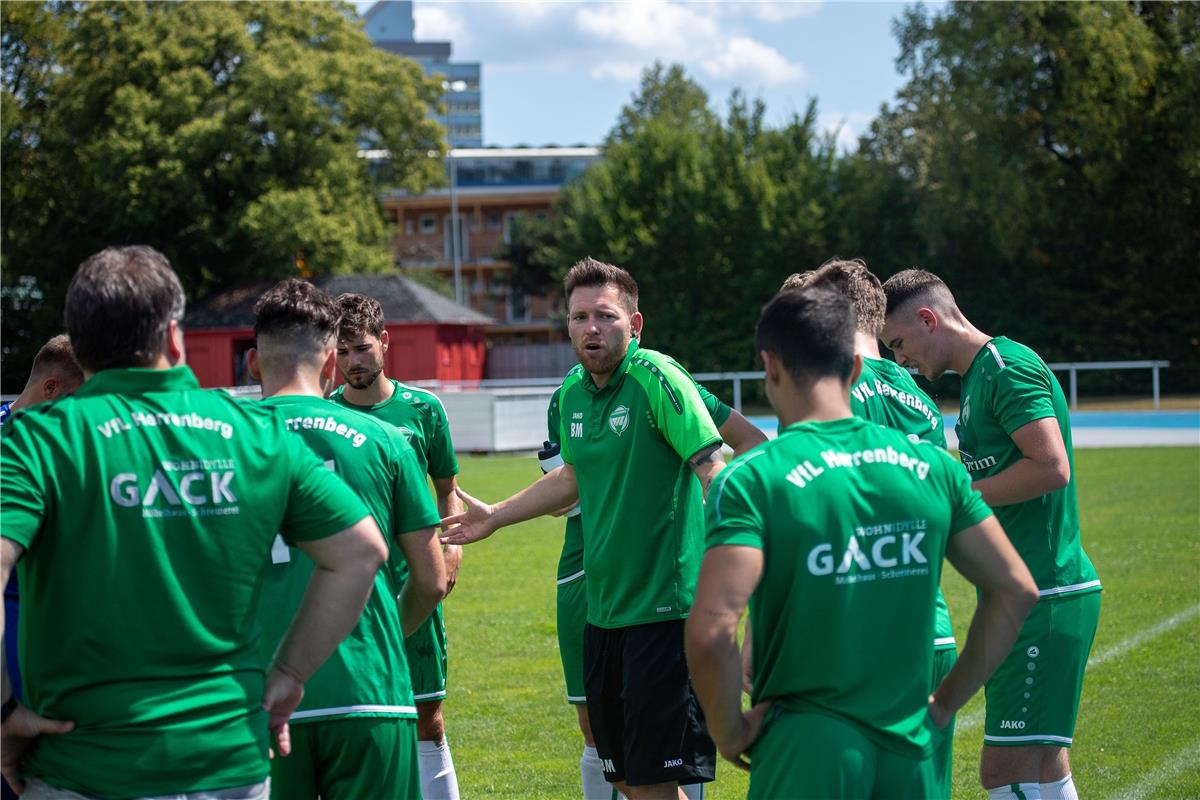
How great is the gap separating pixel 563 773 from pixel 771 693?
13.3 feet

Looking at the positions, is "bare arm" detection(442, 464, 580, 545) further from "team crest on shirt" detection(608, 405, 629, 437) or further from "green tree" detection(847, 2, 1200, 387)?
"green tree" detection(847, 2, 1200, 387)

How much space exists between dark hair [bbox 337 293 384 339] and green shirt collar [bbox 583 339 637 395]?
1160mm

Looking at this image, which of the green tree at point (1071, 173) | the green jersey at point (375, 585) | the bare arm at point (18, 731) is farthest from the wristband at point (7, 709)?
the green tree at point (1071, 173)

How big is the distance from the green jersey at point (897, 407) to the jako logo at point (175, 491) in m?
2.23

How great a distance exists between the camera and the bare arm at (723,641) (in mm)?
2809

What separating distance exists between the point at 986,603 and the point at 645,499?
5.60ft

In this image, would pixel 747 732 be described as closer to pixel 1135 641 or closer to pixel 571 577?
pixel 571 577

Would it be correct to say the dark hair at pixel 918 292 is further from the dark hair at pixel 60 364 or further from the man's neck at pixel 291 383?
the dark hair at pixel 60 364

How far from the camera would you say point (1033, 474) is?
14.5ft

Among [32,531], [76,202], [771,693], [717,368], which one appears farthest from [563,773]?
[76,202]

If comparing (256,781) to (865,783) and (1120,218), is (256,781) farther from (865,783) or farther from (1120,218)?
(1120,218)

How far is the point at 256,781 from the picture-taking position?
2.88m

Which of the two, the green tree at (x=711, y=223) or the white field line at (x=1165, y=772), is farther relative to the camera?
the green tree at (x=711, y=223)

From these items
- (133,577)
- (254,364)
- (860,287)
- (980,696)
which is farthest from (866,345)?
(980,696)
